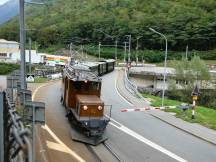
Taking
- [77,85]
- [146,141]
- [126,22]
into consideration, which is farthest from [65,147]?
[126,22]

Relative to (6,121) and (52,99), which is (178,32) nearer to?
(52,99)

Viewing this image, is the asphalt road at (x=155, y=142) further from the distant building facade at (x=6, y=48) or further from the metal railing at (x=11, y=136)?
the distant building facade at (x=6, y=48)

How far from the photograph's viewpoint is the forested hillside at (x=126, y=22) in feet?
453

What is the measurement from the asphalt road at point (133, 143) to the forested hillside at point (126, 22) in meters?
112

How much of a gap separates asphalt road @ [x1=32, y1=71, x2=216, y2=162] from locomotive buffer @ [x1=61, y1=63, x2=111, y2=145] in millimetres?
668

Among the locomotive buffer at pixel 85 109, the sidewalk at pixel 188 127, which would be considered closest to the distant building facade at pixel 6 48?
the sidewalk at pixel 188 127

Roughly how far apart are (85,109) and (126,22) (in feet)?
443

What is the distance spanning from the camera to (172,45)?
137 m

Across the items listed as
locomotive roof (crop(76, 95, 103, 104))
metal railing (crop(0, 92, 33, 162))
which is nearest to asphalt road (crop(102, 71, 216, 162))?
locomotive roof (crop(76, 95, 103, 104))

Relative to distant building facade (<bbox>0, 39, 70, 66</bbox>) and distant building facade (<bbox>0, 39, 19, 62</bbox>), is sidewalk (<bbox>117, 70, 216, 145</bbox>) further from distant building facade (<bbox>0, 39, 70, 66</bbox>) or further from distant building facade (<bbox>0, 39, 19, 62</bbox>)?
distant building facade (<bbox>0, 39, 19, 62</bbox>)

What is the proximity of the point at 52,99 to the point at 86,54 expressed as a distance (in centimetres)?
9353

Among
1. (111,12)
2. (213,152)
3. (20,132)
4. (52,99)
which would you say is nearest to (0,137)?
(20,132)

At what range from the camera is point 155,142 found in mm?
21219

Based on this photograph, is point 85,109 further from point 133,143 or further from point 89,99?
point 133,143
